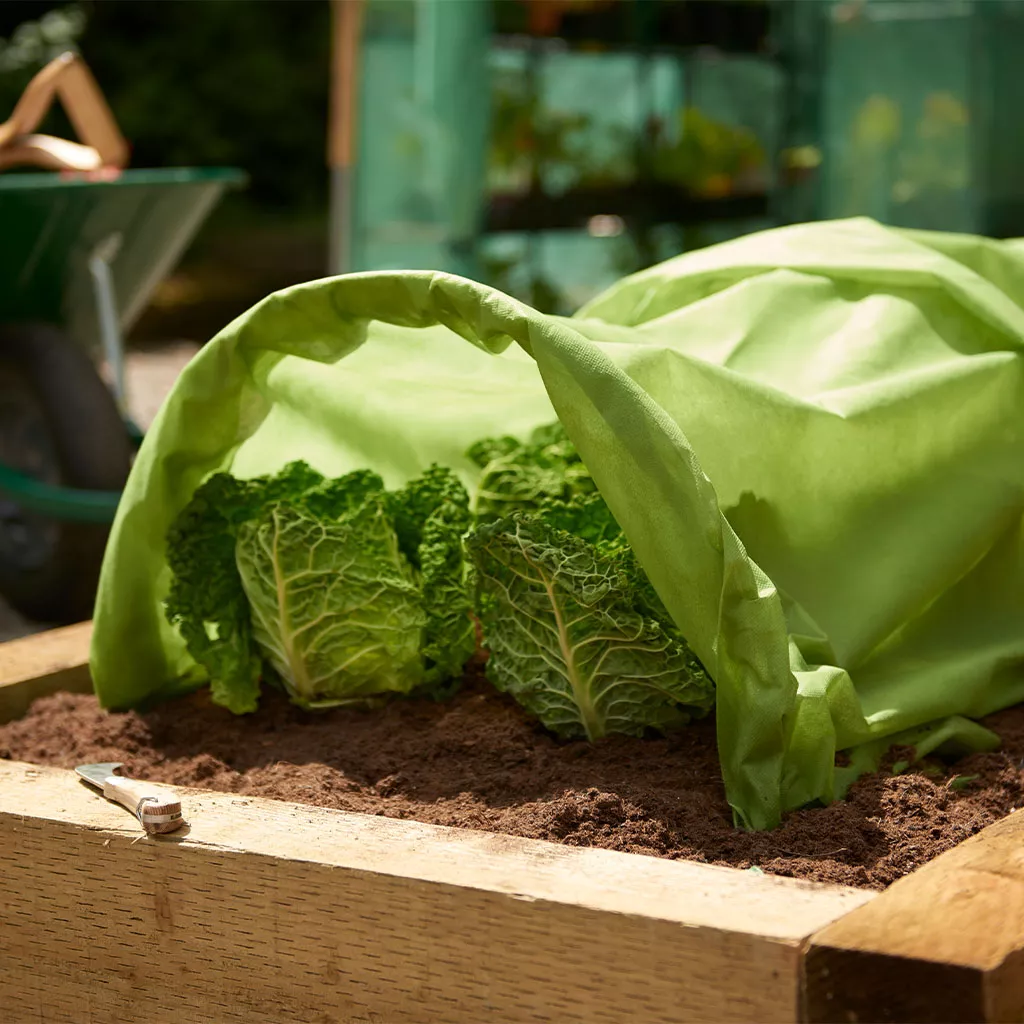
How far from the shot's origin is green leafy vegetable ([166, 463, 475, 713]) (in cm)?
211

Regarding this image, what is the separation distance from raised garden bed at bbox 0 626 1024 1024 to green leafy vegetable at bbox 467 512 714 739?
36 centimetres

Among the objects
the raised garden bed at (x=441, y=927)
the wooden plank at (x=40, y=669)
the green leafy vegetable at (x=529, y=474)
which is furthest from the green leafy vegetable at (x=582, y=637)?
the wooden plank at (x=40, y=669)

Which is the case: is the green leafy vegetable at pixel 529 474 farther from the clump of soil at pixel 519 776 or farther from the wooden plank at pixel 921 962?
the wooden plank at pixel 921 962

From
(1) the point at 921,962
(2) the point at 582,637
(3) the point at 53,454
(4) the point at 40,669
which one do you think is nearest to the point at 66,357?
(3) the point at 53,454

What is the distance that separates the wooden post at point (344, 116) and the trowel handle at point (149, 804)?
499 cm

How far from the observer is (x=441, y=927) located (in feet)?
5.01

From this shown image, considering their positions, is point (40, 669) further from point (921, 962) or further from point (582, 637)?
point (921, 962)

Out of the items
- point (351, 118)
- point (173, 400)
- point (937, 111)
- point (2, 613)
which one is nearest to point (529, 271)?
point (351, 118)

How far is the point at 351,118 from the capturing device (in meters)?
6.51

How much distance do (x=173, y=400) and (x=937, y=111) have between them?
16.0 feet

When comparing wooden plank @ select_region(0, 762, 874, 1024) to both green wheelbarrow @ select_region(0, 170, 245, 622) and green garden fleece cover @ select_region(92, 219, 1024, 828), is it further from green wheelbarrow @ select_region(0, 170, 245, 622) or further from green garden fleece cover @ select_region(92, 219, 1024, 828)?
green wheelbarrow @ select_region(0, 170, 245, 622)

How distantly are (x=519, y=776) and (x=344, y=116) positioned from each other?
5056mm

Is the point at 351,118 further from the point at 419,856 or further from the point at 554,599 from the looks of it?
the point at 419,856

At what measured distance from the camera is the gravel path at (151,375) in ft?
31.0
